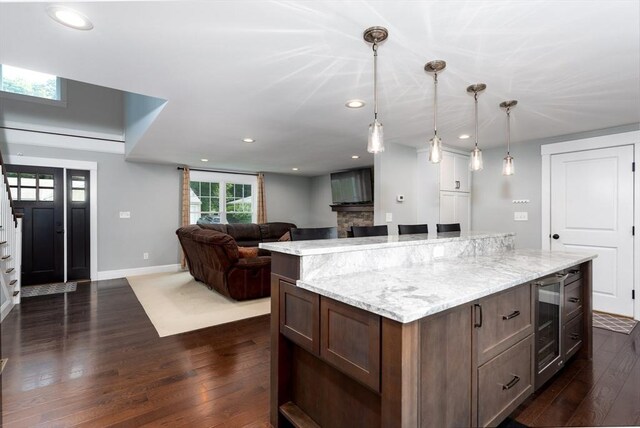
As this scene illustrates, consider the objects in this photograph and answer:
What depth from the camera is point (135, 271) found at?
230 inches

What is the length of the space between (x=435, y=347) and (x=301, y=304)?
67 centimetres

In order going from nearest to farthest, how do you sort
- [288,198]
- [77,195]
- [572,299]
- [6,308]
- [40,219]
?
[572,299] < [6,308] < [40,219] < [77,195] < [288,198]

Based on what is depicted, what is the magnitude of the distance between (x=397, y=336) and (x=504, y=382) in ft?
3.25

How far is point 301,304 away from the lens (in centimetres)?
158

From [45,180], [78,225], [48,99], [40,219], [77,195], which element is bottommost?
[78,225]

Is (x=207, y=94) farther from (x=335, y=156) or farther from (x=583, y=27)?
(x=335, y=156)

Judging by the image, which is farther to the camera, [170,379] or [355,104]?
[355,104]

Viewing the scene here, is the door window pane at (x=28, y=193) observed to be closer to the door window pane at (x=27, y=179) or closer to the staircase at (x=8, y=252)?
the door window pane at (x=27, y=179)

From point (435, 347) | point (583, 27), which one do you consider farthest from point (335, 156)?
point (435, 347)

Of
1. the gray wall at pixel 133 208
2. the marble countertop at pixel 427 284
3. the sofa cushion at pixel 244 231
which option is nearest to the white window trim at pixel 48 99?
the gray wall at pixel 133 208

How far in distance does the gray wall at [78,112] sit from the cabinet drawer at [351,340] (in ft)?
19.7

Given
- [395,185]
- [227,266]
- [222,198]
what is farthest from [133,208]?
[395,185]

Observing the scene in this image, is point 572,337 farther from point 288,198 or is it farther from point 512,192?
point 288,198

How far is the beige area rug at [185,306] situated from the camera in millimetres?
3367
